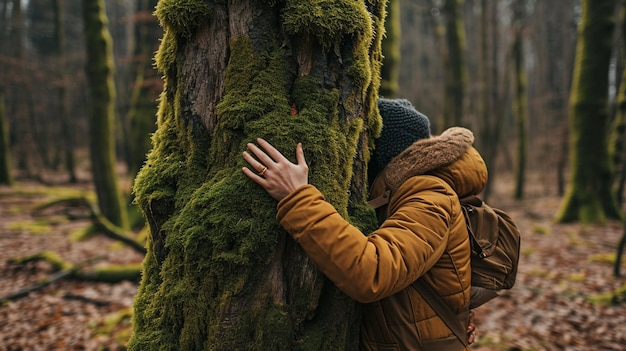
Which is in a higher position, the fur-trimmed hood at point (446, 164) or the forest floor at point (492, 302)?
the fur-trimmed hood at point (446, 164)

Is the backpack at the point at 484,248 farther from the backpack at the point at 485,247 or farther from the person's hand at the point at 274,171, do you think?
the person's hand at the point at 274,171

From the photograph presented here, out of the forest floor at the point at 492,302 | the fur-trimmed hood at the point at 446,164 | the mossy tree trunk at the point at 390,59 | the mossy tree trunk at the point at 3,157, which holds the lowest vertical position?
the forest floor at the point at 492,302

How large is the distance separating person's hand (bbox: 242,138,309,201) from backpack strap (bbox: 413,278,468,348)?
2.45 feet

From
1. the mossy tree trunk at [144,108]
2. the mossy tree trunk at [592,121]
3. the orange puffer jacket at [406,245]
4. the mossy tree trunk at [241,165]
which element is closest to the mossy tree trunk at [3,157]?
the mossy tree trunk at [144,108]

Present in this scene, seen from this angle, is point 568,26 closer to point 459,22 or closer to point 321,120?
point 459,22

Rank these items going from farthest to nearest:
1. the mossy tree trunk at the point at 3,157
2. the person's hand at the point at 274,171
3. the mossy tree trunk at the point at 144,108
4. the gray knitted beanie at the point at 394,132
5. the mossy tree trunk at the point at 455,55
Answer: the mossy tree trunk at the point at 3,157, the mossy tree trunk at the point at 455,55, the mossy tree trunk at the point at 144,108, the gray knitted beanie at the point at 394,132, the person's hand at the point at 274,171

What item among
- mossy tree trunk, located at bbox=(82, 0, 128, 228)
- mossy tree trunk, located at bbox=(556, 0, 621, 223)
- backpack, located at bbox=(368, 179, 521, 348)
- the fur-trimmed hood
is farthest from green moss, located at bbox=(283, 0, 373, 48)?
mossy tree trunk, located at bbox=(556, 0, 621, 223)

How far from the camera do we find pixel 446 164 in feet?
6.21

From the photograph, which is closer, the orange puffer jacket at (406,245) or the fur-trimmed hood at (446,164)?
the orange puffer jacket at (406,245)

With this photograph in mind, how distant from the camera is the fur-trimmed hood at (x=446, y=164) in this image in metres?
1.88

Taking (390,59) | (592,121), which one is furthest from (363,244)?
(592,121)

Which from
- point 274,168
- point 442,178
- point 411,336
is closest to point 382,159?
point 442,178

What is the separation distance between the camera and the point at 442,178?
190 cm

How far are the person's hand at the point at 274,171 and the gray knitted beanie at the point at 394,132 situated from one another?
0.65 metres
